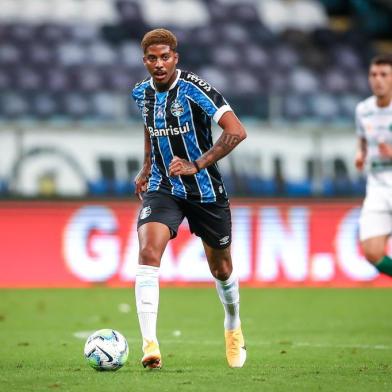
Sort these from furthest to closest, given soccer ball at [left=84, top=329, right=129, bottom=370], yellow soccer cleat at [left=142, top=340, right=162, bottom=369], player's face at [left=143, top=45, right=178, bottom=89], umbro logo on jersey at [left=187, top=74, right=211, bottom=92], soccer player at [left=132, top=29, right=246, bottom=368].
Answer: umbro logo on jersey at [left=187, top=74, right=211, bottom=92] → player's face at [left=143, top=45, right=178, bottom=89] → soccer player at [left=132, top=29, right=246, bottom=368] → soccer ball at [left=84, top=329, right=129, bottom=370] → yellow soccer cleat at [left=142, top=340, right=162, bottom=369]

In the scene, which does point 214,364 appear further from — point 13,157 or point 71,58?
point 71,58

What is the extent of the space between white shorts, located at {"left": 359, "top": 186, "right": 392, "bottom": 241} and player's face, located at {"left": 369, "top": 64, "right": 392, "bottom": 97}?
0.91 metres

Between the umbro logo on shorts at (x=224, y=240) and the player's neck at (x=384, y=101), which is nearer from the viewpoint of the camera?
the umbro logo on shorts at (x=224, y=240)

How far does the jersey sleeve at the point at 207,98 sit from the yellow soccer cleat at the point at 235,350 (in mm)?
1561

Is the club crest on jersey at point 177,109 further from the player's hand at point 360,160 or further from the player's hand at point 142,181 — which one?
the player's hand at point 360,160

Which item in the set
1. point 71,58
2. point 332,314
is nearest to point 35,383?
point 332,314

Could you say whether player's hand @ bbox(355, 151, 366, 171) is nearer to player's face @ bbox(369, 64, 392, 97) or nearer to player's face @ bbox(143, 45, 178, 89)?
player's face @ bbox(369, 64, 392, 97)

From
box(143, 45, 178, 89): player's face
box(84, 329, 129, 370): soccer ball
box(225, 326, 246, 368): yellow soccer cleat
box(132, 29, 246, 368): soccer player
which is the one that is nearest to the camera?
box(84, 329, 129, 370): soccer ball

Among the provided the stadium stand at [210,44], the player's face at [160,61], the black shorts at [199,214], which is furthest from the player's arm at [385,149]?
the stadium stand at [210,44]

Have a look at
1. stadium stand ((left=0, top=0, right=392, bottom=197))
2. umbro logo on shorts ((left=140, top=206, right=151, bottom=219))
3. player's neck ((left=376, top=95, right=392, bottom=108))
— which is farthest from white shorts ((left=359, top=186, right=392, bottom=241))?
stadium stand ((left=0, top=0, right=392, bottom=197))

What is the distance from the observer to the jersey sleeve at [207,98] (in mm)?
7449

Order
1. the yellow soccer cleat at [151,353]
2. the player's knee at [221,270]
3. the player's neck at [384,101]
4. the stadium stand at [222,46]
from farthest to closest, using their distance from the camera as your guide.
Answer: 1. the stadium stand at [222,46]
2. the player's neck at [384,101]
3. the player's knee at [221,270]
4. the yellow soccer cleat at [151,353]

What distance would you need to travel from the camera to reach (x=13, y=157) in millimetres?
16094

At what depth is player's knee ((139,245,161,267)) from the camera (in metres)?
7.26
